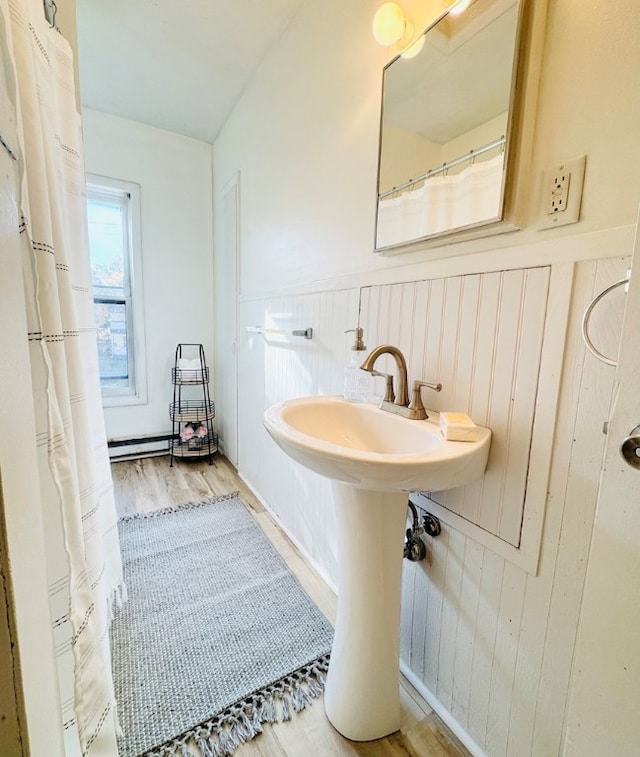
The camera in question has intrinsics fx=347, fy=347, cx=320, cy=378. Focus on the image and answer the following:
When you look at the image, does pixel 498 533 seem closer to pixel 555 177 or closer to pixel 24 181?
pixel 555 177

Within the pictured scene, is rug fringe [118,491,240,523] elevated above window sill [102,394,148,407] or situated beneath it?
situated beneath

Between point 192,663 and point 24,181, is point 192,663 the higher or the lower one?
the lower one

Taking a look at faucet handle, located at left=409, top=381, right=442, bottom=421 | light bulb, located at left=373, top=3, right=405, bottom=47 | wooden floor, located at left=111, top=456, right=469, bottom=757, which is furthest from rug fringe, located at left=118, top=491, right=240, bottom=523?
light bulb, located at left=373, top=3, right=405, bottom=47

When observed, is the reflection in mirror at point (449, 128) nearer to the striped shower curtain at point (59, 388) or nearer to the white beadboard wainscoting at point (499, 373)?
the white beadboard wainscoting at point (499, 373)

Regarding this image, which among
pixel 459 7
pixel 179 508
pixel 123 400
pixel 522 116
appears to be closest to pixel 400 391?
pixel 522 116

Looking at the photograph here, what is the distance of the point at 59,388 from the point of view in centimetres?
65

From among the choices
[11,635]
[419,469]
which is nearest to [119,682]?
[11,635]

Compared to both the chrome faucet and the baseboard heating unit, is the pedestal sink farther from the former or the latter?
the baseboard heating unit

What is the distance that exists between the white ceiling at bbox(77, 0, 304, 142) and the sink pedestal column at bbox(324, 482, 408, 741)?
2.02 metres

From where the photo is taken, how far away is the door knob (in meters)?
0.41

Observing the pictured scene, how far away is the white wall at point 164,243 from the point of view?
250 centimetres

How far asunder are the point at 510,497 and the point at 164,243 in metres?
2.87

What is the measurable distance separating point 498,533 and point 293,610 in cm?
91

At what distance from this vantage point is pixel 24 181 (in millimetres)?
546
